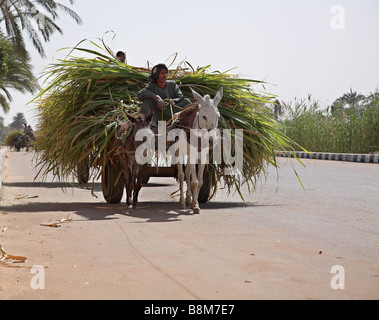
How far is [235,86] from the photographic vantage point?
9.80 m

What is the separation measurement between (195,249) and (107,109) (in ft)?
14.2

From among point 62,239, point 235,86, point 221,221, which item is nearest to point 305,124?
point 235,86

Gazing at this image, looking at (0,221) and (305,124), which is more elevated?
(305,124)

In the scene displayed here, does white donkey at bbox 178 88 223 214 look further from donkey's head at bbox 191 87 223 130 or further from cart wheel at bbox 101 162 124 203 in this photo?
cart wheel at bbox 101 162 124 203

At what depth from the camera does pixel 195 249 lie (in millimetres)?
5605

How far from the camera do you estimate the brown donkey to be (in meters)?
8.52

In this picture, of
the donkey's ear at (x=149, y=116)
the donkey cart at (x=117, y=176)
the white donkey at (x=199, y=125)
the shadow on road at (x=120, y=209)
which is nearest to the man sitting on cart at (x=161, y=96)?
the donkey's ear at (x=149, y=116)

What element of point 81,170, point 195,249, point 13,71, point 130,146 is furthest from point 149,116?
point 13,71

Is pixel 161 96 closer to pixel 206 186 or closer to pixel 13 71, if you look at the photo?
pixel 206 186

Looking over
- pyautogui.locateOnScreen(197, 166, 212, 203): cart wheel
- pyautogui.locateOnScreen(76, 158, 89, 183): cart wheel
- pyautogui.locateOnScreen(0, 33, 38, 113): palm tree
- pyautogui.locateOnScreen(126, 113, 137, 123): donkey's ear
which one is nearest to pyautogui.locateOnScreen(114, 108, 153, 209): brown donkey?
pyautogui.locateOnScreen(126, 113, 137, 123): donkey's ear

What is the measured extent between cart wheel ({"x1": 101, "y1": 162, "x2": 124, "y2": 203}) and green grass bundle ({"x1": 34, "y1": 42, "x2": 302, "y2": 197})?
18cm
